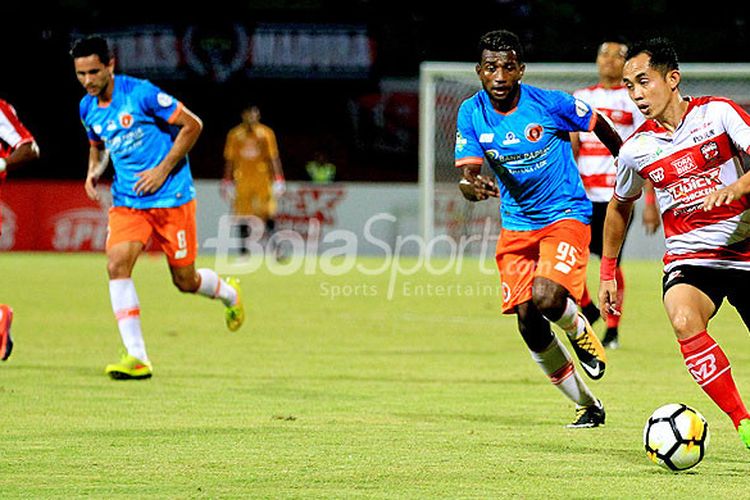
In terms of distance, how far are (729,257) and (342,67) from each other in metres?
24.2

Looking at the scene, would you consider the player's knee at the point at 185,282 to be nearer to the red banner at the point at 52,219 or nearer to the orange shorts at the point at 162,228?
the orange shorts at the point at 162,228

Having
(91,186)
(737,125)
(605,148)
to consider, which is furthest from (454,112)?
(737,125)

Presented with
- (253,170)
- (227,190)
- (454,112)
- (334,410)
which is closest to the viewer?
(334,410)

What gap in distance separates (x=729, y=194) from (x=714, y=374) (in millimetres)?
774

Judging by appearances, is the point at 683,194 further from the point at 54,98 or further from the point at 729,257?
the point at 54,98

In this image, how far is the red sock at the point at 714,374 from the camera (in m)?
5.46

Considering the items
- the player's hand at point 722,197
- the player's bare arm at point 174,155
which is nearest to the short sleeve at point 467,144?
the player's hand at point 722,197

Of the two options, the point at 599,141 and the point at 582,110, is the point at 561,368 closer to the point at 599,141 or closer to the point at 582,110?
the point at 582,110

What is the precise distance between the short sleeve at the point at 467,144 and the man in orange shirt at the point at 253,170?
15.1 meters

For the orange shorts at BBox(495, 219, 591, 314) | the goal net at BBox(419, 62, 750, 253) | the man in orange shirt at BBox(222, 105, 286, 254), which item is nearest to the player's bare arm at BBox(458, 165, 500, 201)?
the orange shorts at BBox(495, 219, 591, 314)

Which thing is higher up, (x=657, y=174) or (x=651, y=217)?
(x=657, y=174)

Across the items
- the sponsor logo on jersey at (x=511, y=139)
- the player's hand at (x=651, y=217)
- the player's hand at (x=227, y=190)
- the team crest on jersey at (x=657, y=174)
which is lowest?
the player's hand at (x=227, y=190)

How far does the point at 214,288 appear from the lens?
10.2m

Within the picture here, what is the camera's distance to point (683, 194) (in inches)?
221
